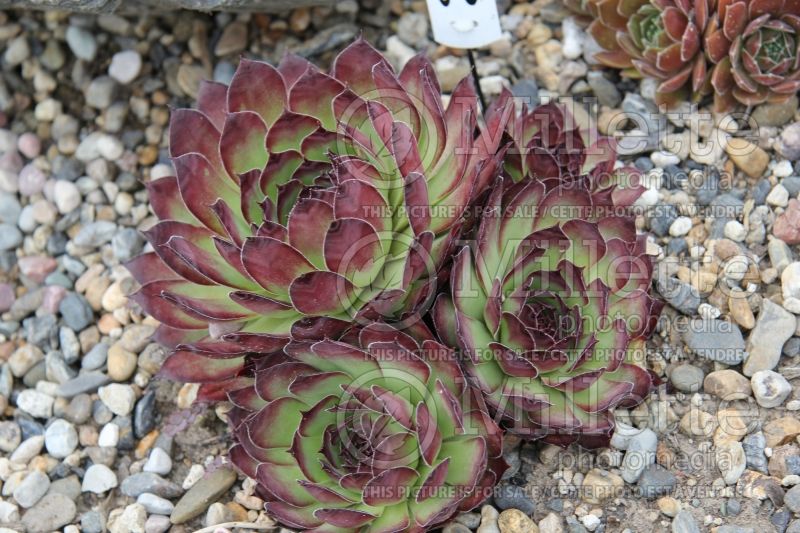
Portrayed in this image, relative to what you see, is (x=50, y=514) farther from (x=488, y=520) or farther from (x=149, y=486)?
(x=488, y=520)

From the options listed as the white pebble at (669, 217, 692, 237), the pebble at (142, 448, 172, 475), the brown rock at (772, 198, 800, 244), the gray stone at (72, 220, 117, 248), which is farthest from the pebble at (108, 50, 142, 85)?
the brown rock at (772, 198, 800, 244)

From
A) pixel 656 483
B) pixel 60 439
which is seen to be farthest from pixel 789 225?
pixel 60 439

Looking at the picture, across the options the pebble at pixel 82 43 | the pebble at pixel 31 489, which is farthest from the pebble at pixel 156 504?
the pebble at pixel 82 43

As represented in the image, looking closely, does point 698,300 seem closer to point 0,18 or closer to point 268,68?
point 268,68

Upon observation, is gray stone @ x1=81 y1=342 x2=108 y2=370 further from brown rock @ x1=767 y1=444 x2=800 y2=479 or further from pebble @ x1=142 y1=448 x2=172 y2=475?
brown rock @ x1=767 y1=444 x2=800 y2=479

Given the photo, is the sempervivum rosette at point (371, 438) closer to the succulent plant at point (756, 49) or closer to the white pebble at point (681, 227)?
the white pebble at point (681, 227)

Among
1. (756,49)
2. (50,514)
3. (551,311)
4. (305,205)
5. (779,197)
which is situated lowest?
(50,514)
